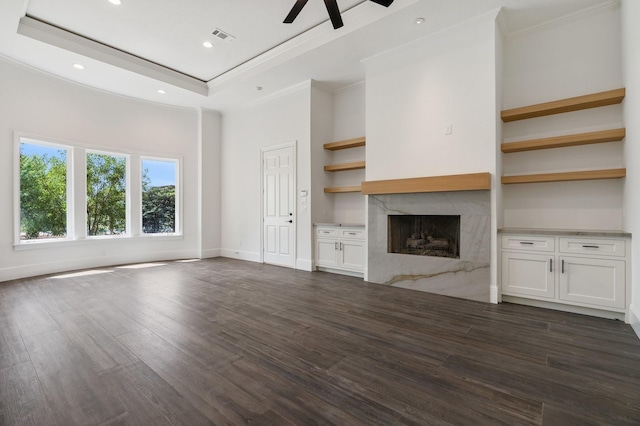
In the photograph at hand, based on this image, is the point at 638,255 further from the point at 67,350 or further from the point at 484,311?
the point at 67,350

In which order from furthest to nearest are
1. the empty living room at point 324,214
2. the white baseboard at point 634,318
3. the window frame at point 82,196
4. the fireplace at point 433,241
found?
the window frame at point 82,196 → the fireplace at point 433,241 → the white baseboard at point 634,318 → the empty living room at point 324,214

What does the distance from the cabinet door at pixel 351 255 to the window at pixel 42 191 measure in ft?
16.4

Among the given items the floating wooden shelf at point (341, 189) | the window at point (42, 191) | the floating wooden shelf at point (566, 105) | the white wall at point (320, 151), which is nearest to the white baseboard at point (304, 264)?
the white wall at point (320, 151)


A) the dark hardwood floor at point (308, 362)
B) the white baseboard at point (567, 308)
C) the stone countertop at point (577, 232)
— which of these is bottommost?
the dark hardwood floor at point (308, 362)

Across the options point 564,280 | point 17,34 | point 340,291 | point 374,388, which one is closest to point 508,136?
point 564,280

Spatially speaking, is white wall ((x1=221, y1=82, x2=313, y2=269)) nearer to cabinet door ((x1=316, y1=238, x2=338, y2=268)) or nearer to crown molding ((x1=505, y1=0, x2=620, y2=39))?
cabinet door ((x1=316, y1=238, x2=338, y2=268))

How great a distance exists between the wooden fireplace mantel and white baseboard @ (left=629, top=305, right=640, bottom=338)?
Result: 162 centimetres

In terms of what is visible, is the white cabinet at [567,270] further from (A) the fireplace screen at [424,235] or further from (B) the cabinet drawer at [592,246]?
(A) the fireplace screen at [424,235]

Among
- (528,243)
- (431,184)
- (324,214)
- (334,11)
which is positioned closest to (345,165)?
(324,214)

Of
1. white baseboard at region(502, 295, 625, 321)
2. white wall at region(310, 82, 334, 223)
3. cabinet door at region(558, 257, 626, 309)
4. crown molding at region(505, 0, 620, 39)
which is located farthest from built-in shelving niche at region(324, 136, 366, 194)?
cabinet door at region(558, 257, 626, 309)

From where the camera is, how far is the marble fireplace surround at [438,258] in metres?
3.51

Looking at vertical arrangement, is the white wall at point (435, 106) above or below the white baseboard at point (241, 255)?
above

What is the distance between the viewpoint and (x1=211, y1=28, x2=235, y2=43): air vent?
4125mm

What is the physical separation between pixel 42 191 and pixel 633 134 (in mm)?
8001
